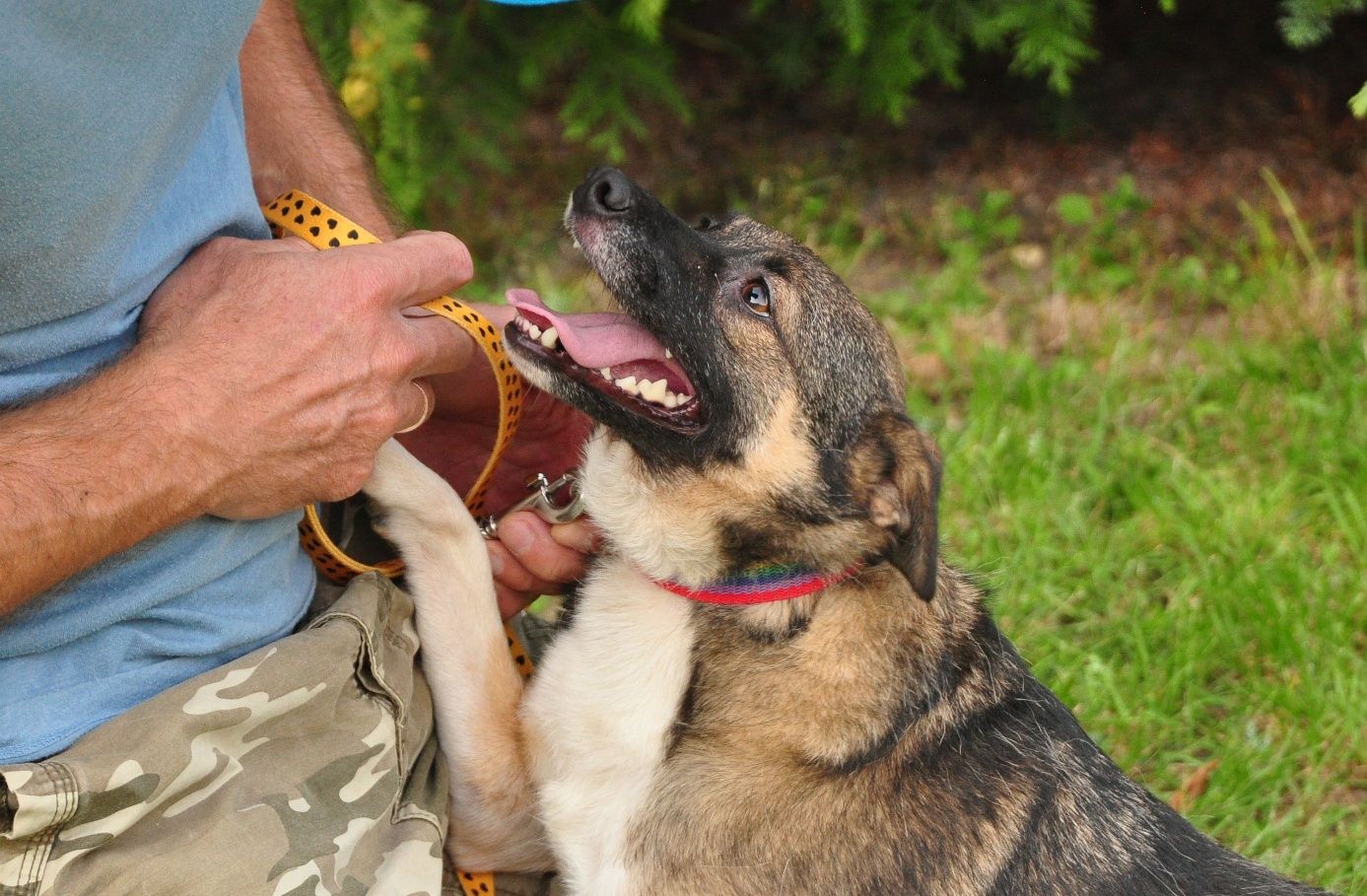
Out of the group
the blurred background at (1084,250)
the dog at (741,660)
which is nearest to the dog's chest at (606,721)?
the dog at (741,660)

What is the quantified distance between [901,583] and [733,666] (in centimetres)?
39

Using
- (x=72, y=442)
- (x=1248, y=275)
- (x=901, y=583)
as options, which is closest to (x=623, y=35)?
(x=1248, y=275)

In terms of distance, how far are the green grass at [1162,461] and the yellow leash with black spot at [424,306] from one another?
1359 millimetres

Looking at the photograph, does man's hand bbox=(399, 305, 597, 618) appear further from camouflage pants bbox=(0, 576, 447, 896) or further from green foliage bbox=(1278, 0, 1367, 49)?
green foliage bbox=(1278, 0, 1367, 49)

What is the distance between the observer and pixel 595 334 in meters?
2.78

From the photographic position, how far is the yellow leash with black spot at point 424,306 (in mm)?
2484

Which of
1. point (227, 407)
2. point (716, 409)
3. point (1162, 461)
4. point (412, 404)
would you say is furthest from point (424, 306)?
point (1162, 461)

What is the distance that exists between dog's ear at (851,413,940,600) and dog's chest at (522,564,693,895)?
17.5 inches

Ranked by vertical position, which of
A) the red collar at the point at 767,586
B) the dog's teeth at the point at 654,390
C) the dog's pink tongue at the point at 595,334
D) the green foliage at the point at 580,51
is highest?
the dog's pink tongue at the point at 595,334

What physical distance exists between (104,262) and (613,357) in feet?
3.47

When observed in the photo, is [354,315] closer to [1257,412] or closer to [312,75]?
[312,75]

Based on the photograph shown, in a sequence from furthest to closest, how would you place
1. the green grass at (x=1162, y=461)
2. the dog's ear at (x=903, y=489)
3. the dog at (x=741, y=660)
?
the green grass at (x=1162, y=461), the dog at (x=741, y=660), the dog's ear at (x=903, y=489)

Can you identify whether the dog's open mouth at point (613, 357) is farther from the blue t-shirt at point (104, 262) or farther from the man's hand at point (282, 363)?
the blue t-shirt at point (104, 262)

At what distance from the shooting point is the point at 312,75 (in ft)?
9.58
